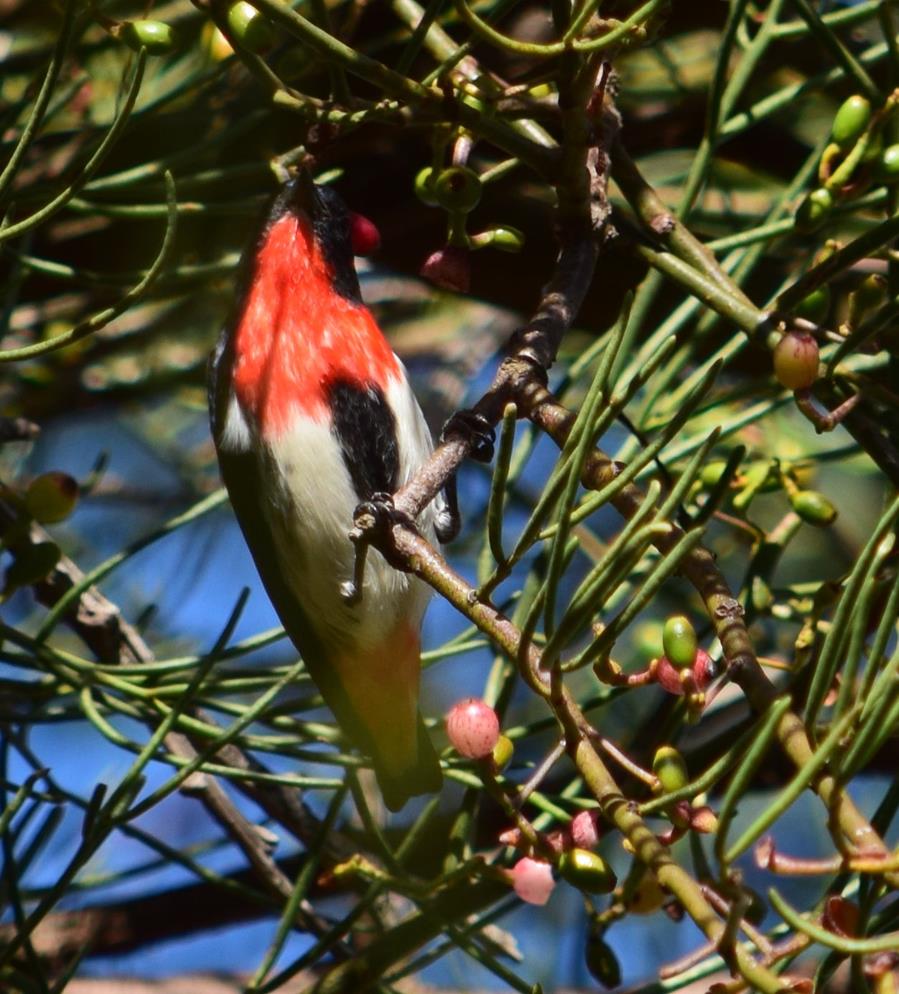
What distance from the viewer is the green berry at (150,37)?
116 centimetres

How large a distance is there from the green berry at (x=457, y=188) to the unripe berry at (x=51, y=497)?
2.31 ft

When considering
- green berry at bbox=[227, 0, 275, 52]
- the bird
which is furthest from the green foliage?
the bird

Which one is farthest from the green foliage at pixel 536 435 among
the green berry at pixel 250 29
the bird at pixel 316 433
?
the bird at pixel 316 433

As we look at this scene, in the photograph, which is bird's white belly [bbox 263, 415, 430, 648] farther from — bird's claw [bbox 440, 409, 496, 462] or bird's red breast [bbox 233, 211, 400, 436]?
bird's claw [bbox 440, 409, 496, 462]

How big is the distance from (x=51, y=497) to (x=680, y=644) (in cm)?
96

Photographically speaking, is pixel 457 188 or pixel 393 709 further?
pixel 393 709

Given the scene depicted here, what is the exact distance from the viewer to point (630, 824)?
35.4 inches

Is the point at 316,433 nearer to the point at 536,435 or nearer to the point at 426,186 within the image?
the point at 536,435

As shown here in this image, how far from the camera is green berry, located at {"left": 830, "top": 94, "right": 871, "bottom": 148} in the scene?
123cm

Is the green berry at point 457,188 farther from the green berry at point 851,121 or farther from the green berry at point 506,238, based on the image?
the green berry at point 851,121

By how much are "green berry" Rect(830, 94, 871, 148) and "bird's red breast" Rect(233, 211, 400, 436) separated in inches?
35.7

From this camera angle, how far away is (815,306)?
1.34 meters

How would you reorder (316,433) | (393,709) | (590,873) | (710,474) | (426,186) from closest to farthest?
(590,873) < (426,186) < (710,474) < (316,433) < (393,709)

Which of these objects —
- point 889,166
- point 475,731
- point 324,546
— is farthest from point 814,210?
point 324,546
